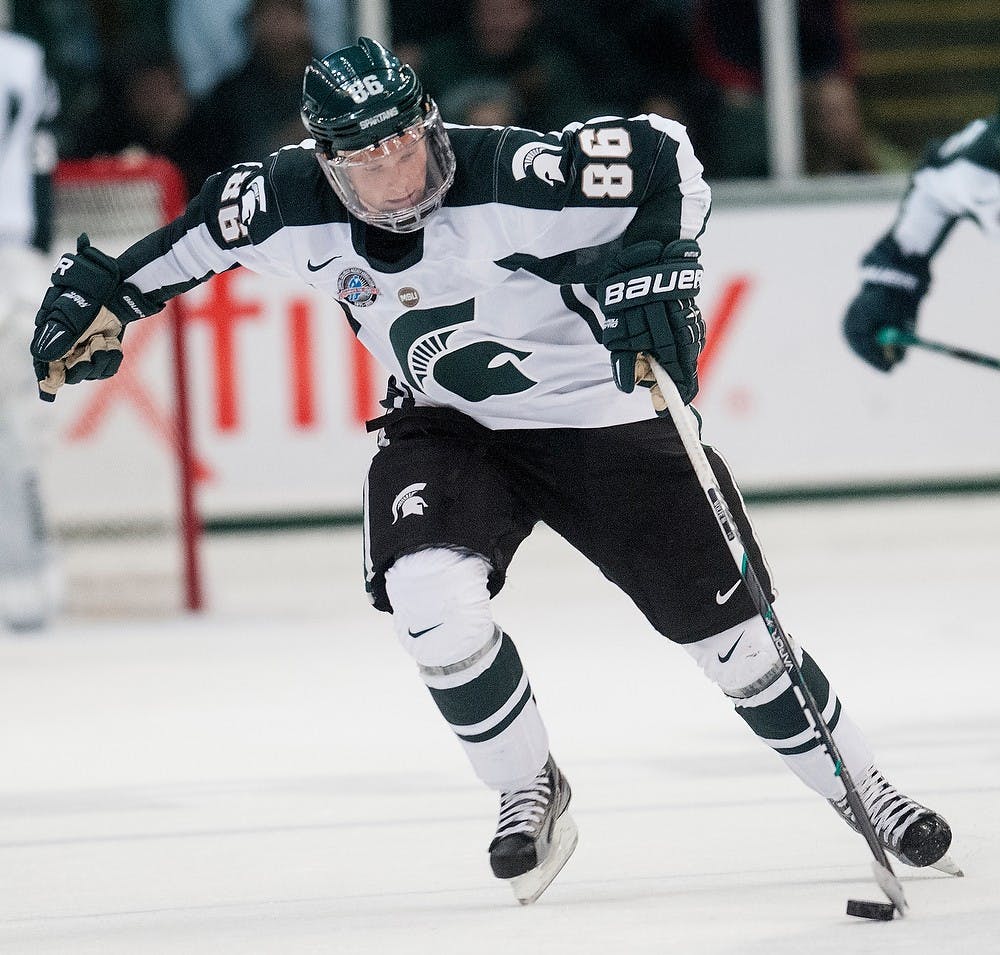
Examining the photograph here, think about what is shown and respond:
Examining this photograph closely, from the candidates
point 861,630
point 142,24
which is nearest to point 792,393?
point 861,630

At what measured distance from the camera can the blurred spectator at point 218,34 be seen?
21.0 feet

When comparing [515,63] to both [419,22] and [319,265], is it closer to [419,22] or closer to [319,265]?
[419,22]

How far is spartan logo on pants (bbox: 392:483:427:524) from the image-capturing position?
2609 millimetres

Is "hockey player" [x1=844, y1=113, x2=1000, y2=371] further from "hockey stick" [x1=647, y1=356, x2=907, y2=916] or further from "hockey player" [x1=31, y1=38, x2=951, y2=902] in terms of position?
"hockey stick" [x1=647, y1=356, x2=907, y2=916]

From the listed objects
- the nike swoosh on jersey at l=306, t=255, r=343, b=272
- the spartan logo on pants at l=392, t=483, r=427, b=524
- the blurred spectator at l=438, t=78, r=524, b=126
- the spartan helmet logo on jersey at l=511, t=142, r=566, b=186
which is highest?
the spartan helmet logo on jersey at l=511, t=142, r=566, b=186

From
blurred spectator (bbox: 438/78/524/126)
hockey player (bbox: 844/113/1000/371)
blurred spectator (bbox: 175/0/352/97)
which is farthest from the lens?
blurred spectator (bbox: 175/0/352/97)

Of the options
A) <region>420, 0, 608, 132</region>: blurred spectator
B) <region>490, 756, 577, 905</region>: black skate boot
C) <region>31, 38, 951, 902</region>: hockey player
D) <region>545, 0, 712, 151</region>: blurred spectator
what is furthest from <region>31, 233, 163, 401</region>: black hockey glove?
<region>545, 0, 712, 151</region>: blurred spectator

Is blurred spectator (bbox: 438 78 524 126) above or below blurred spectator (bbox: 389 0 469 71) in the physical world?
below

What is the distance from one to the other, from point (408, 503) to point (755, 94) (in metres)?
4.29

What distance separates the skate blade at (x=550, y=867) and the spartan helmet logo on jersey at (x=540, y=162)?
3.05 ft

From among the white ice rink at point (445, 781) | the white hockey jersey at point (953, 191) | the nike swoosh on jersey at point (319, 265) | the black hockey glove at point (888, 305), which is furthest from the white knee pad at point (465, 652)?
the white hockey jersey at point (953, 191)

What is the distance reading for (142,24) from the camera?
6418 mm

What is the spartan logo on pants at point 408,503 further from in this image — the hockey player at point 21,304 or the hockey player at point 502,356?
the hockey player at point 21,304

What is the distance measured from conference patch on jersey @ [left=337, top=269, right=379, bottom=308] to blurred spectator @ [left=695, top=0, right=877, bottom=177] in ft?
13.2
